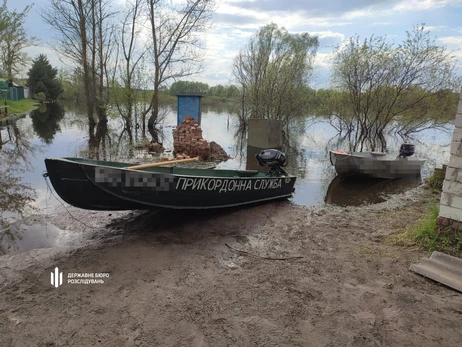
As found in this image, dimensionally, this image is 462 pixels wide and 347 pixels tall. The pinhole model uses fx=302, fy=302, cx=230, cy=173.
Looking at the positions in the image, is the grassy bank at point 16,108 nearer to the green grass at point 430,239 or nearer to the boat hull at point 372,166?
the boat hull at point 372,166

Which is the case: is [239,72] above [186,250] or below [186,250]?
above

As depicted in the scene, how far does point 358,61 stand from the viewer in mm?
17656

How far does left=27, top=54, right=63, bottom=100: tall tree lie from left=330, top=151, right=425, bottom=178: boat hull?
50.8 meters

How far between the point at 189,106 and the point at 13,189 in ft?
29.4

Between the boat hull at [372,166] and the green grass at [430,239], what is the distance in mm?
4831

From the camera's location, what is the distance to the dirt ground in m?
2.64

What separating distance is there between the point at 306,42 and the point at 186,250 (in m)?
22.0

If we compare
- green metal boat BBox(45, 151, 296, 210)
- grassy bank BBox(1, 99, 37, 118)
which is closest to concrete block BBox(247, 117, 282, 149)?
green metal boat BBox(45, 151, 296, 210)

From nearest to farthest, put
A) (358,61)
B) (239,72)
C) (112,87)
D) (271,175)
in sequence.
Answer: (271,175) < (358,61) < (112,87) < (239,72)

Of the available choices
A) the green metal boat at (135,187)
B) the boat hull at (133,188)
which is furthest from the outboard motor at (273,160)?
the boat hull at (133,188)

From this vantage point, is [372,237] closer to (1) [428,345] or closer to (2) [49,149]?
(1) [428,345]

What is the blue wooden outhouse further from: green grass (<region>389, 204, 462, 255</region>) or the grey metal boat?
green grass (<region>389, 204, 462, 255</region>)

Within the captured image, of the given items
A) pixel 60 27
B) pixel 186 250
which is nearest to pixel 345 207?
pixel 186 250

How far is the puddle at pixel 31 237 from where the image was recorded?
4.40 m
